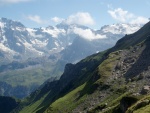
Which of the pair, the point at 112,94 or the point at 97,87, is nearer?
the point at 112,94

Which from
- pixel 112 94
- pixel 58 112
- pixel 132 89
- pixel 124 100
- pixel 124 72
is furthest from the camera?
pixel 58 112

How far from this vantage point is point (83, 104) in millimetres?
106438

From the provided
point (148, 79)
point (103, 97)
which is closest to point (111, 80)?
point (103, 97)

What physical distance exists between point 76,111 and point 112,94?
44.7 ft

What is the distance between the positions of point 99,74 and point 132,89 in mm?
38935

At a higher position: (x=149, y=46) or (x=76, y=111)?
(x=149, y=46)

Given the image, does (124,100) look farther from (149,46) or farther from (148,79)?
(149,46)

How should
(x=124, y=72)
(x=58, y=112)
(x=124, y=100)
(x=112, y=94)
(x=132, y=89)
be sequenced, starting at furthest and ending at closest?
(x=58, y=112), (x=124, y=72), (x=112, y=94), (x=132, y=89), (x=124, y=100)

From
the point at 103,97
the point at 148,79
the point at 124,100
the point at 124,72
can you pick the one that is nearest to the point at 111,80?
the point at 124,72

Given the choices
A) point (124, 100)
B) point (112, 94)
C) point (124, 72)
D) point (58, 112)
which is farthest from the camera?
point (58, 112)

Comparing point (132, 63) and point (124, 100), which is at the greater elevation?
point (132, 63)

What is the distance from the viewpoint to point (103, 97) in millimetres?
102375

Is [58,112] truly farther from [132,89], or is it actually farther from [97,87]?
[132,89]

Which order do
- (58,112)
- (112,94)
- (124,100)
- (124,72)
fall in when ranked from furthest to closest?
(58,112)
(124,72)
(112,94)
(124,100)
